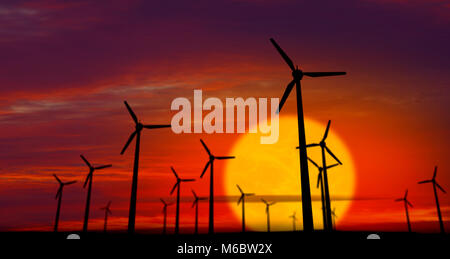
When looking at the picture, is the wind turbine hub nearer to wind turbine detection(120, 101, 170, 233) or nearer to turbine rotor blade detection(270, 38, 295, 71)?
turbine rotor blade detection(270, 38, 295, 71)

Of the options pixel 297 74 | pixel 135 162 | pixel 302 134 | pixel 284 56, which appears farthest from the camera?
pixel 135 162

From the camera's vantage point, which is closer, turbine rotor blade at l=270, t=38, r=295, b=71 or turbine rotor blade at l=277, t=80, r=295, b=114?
turbine rotor blade at l=277, t=80, r=295, b=114

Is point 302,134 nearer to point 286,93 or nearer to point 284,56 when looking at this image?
point 286,93

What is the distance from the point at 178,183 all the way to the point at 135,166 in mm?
54861

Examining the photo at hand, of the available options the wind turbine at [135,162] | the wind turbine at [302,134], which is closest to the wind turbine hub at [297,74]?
the wind turbine at [302,134]

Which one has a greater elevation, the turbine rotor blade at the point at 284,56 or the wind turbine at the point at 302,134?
the turbine rotor blade at the point at 284,56

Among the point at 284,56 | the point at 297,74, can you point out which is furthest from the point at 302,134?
the point at 284,56

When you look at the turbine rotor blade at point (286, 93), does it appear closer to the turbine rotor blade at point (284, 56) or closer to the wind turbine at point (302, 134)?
the wind turbine at point (302, 134)

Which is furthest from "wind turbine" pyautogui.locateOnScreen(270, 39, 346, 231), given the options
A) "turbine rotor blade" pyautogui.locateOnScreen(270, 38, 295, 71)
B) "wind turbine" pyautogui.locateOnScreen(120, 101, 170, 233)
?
"wind turbine" pyautogui.locateOnScreen(120, 101, 170, 233)

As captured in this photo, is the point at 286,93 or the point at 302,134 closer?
the point at 302,134
